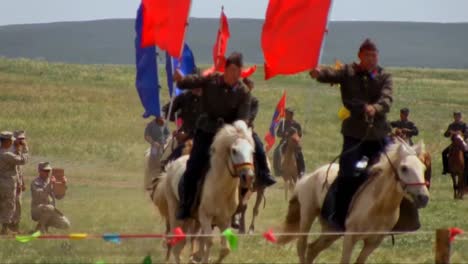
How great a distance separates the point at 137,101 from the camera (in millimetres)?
55875

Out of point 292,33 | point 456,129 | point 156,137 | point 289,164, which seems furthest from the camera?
point 456,129

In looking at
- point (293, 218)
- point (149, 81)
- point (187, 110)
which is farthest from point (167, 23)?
point (293, 218)

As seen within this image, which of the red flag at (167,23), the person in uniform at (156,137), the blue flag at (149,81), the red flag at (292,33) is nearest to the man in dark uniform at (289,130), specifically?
the person in uniform at (156,137)

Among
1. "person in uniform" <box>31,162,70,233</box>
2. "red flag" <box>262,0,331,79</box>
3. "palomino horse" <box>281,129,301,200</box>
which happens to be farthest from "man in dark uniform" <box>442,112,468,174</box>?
"red flag" <box>262,0,331,79</box>

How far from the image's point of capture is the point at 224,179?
14.5m

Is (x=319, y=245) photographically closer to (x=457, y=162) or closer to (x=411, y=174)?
(x=411, y=174)

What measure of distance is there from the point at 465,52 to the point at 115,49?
45262 mm

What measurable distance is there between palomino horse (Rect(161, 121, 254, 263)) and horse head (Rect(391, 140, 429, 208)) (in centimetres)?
143

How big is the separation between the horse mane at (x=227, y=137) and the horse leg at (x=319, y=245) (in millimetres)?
1302

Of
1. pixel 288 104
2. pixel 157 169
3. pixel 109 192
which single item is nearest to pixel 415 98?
pixel 288 104

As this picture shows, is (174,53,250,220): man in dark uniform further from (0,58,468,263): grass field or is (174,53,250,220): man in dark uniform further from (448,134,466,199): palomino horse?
(448,134,466,199): palomino horse

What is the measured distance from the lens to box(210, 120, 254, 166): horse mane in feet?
46.3

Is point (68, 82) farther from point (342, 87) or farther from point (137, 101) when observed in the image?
point (342, 87)

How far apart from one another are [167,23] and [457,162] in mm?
15552
